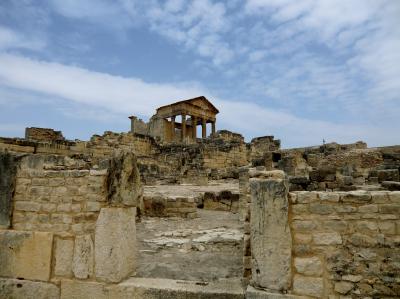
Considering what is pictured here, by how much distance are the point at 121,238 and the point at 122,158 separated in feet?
3.13

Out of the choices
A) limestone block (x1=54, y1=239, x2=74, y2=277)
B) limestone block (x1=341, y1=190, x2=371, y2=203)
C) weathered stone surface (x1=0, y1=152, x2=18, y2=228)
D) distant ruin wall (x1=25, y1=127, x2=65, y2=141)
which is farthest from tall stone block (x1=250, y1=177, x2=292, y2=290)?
distant ruin wall (x1=25, y1=127, x2=65, y2=141)

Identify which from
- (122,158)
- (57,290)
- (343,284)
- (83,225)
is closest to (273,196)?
(343,284)

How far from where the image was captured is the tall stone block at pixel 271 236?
312 centimetres

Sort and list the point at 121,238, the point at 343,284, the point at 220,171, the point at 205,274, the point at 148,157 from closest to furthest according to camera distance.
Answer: the point at 343,284 → the point at 121,238 → the point at 205,274 → the point at 220,171 → the point at 148,157

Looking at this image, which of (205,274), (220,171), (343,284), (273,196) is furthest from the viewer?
(220,171)

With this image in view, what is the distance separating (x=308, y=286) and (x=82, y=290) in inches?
99.3

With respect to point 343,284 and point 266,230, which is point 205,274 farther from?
point 343,284

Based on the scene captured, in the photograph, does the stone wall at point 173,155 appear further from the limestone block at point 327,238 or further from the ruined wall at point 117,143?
the limestone block at point 327,238

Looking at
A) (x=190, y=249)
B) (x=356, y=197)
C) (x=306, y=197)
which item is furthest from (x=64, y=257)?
(x=356, y=197)

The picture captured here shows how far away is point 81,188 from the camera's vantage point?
12.5ft

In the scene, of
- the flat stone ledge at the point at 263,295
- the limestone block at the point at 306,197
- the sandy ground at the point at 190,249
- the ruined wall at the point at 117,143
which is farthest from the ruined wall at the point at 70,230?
the ruined wall at the point at 117,143

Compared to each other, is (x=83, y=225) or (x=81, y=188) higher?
(x=81, y=188)

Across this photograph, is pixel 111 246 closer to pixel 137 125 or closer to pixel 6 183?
pixel 6 183

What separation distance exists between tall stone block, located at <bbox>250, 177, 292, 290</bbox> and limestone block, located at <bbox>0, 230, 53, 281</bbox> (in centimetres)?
249
